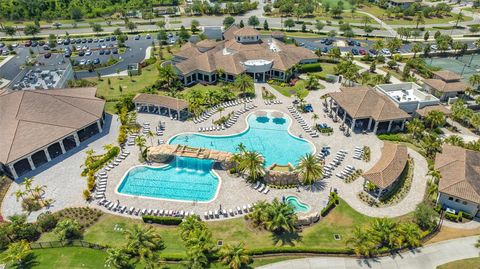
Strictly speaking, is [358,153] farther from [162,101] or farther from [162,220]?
[162,101]

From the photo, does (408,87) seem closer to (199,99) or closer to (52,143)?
(199,99)

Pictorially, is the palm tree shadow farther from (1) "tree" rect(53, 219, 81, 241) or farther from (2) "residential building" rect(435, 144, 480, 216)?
(1) "tree" rect(53, 219, 81, 241)

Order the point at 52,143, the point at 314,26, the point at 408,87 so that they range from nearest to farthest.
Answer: the point at 52,143
the point at 408,87
the point at 314,26

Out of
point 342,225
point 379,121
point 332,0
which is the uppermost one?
point 332,0

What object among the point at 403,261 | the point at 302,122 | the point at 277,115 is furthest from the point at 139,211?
the point at 302,122

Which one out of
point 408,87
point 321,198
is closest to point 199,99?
point 321,198
